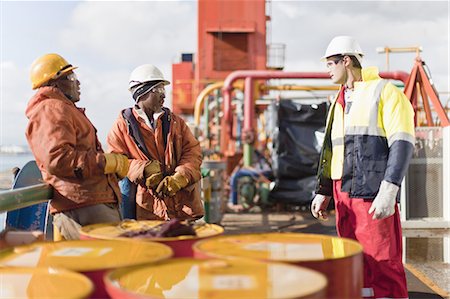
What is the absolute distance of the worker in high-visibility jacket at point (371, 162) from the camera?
3762mm

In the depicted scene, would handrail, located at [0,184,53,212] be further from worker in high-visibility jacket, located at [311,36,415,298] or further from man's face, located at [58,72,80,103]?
worker in high-visibility jacket, located at [311,36,415,298]

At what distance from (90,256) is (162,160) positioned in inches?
88.9

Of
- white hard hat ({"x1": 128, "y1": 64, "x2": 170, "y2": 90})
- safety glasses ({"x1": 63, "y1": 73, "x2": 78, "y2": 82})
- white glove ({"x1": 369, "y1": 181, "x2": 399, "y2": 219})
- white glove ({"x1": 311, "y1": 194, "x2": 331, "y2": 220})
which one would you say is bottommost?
white glove ({"x1": 311, "y1": 194, "x2": 331, "y2": 220})

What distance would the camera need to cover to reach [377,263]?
386 cm


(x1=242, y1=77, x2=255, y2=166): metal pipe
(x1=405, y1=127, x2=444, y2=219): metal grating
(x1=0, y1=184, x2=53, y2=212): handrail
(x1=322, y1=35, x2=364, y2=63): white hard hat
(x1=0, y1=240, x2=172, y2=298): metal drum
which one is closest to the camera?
(x1=0, y1=240, x2=172, y2=298): metal drum

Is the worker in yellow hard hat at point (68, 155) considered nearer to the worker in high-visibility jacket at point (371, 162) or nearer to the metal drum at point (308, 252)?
the metal drum at point (308, 252)

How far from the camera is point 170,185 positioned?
4109mm

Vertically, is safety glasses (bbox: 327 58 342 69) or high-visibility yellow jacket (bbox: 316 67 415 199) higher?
safety glasses (bbox: 327 58 342 69)

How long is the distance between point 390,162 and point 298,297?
235 cm

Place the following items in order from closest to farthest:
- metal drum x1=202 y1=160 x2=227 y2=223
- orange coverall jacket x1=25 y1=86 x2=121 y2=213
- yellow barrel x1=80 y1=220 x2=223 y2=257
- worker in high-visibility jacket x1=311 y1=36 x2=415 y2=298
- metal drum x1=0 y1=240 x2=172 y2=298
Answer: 1. metal drum x1=0 y1=240 x2=172 y2=298
2. yellow barrel x1=80 y1=220 x2=223 y2=257
3. orange coverall jacket x1=25 y1=86 x2=121 y2=213
4. worker in high-visibility jacket x1=311 y1=36 x2=415 y2=298
5. metal drum x1=202 y1=160 x2=227 y2=223

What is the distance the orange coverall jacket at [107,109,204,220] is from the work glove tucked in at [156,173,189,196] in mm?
89

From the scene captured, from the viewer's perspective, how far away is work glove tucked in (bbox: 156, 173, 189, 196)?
4.11m

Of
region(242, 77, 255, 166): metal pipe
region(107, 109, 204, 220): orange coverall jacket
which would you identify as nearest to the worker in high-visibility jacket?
region(107, 109, 204, 220): orange coverall jacket

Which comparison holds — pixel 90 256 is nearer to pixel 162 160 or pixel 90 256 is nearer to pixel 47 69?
pixel 47 69
